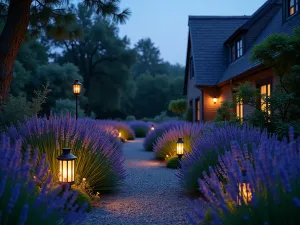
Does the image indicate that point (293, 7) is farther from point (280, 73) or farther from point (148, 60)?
point (148, 60)

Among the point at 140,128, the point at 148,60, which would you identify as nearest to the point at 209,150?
the point at 140,128

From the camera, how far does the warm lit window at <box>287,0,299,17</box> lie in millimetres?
9846

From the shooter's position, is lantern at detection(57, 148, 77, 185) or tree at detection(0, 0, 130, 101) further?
tree at detection(0, 0, 130, 101)

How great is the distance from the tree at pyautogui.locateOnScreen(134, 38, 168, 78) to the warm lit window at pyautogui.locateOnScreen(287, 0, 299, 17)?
59.7 m

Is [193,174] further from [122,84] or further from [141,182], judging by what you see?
[122,84]

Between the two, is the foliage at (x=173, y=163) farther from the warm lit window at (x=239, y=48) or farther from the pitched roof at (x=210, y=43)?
the pitched roof at (x=210, y=43)

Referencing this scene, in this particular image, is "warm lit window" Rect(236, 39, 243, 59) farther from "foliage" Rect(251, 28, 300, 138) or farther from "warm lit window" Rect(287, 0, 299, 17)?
"foliage" Rect(251, 28, 300, 138)

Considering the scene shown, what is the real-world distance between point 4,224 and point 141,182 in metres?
5.14

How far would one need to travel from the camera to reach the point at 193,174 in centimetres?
520

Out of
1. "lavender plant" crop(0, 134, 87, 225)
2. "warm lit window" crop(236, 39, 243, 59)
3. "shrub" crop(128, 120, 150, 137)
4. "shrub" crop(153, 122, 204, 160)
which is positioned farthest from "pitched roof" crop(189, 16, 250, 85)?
"lavender plant" crop(0, 134, 87, 225)

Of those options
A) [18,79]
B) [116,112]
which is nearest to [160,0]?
[116,112]

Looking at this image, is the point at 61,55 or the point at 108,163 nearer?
the point at 108,163

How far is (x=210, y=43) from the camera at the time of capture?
59.0ft

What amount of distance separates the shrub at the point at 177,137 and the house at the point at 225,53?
2.82m
